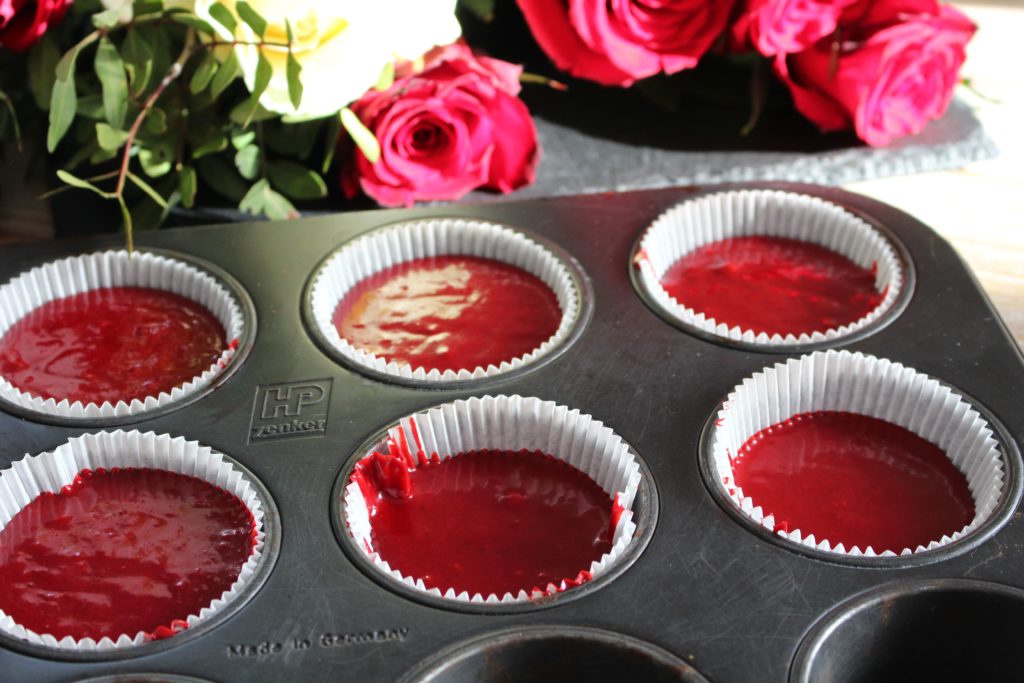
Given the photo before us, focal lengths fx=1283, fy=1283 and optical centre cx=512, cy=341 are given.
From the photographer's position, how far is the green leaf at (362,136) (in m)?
1.60

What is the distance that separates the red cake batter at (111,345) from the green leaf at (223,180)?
20cm

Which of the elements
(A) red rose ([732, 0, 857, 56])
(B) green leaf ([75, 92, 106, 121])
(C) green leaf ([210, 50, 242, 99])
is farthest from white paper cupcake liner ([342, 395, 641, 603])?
(A) red rose ([732, 0, 857, 56])

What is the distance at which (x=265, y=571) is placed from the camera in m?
1.18

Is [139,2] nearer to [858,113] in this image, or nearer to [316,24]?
[316,24]

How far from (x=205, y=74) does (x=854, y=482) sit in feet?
2.93

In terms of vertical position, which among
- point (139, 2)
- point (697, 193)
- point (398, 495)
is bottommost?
point (398, 495)

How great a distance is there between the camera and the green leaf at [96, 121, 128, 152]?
155 centimetres

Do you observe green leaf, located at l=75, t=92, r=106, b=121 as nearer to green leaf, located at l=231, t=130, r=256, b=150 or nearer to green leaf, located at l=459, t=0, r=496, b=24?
green leaf, located at l=231, t=130, r=256, b=150

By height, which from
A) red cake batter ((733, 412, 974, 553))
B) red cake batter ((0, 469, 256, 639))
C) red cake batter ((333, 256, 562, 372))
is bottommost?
red cake batter ((0, 469, 256, 639))

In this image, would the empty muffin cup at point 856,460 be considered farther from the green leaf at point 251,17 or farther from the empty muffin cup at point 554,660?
the green leaf at point 251,17

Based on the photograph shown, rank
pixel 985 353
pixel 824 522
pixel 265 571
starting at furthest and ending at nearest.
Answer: pixel 985 353
pixel 824 522
pixel 265 571

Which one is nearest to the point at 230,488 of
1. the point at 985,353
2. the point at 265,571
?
the point at 265,571

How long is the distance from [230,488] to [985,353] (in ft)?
2.70

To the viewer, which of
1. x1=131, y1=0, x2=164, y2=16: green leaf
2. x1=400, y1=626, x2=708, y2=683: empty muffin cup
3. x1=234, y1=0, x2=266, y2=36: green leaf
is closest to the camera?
x1=400, y1=626, x2=708, y2=683: empty muffin cup
